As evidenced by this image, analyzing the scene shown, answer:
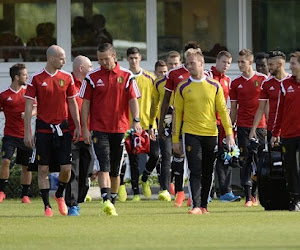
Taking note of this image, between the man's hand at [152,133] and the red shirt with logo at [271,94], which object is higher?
the red shirt with logo at [271,94]

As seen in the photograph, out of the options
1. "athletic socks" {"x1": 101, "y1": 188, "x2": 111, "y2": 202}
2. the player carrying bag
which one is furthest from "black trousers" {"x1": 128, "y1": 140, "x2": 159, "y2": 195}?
"athletic socks" {"x1": 101, "y1": 188, "x2": 111, "y2": 202}

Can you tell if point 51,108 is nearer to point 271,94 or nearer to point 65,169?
point 65,169

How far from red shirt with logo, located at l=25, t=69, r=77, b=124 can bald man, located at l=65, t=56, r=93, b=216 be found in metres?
0.81

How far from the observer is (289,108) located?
18531mm

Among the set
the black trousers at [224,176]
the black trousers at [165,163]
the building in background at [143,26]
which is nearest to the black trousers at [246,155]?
the black trousers at [224,176]

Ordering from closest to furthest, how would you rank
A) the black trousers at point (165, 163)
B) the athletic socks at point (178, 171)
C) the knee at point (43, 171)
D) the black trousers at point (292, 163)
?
the knee at point (43, 171) < the black trousers at point (292, 163) < the athletic socks at point (178, 171) < the black trousers at point (165, 163)

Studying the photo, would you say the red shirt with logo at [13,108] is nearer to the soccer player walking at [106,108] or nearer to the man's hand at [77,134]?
the man's hand at [77,134]

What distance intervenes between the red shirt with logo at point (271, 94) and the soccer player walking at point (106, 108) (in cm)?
294

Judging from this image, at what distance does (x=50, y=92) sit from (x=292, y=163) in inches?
137

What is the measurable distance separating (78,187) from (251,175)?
3.36 metres

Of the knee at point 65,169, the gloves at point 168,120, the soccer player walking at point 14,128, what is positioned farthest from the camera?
the soccer player walking at point 14,128

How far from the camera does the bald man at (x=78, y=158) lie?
18.4 meters

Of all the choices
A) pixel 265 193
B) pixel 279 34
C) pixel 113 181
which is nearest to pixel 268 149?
pixel 265 193

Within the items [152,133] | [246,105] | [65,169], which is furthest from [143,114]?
[65,169]
